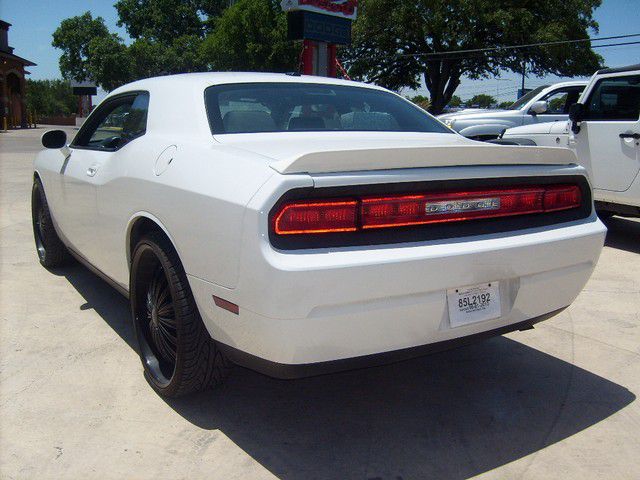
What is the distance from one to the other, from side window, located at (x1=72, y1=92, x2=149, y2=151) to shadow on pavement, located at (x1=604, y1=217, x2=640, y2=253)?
521 centimetres

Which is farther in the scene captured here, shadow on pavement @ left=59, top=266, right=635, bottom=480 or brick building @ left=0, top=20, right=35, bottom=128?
brick building @ left=0, top=20, right=35, bottom=128

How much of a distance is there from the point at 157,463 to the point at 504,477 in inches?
53.2

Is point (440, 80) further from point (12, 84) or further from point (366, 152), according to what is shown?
point (366, 152)

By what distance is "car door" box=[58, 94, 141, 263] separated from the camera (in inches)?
141

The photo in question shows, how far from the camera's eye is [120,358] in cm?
347

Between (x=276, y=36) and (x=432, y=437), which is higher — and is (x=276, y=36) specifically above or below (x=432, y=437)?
above

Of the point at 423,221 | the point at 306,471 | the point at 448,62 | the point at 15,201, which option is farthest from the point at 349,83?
the point at 448,62

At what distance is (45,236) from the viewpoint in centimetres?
495

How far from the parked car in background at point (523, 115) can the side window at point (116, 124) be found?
326 inches

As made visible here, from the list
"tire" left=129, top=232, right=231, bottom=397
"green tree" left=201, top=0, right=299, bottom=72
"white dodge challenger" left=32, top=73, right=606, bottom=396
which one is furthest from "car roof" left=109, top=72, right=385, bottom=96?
"green tree" left=201, top=0, right=299, bottom=72

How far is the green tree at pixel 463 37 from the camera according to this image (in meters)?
30.6

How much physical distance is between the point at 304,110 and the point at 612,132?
4461 mm

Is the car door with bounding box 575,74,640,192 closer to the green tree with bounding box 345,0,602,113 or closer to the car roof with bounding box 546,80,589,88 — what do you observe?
the car roof with bounding box 546,80,589,88

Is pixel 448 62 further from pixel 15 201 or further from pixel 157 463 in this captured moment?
pixel 157 463
